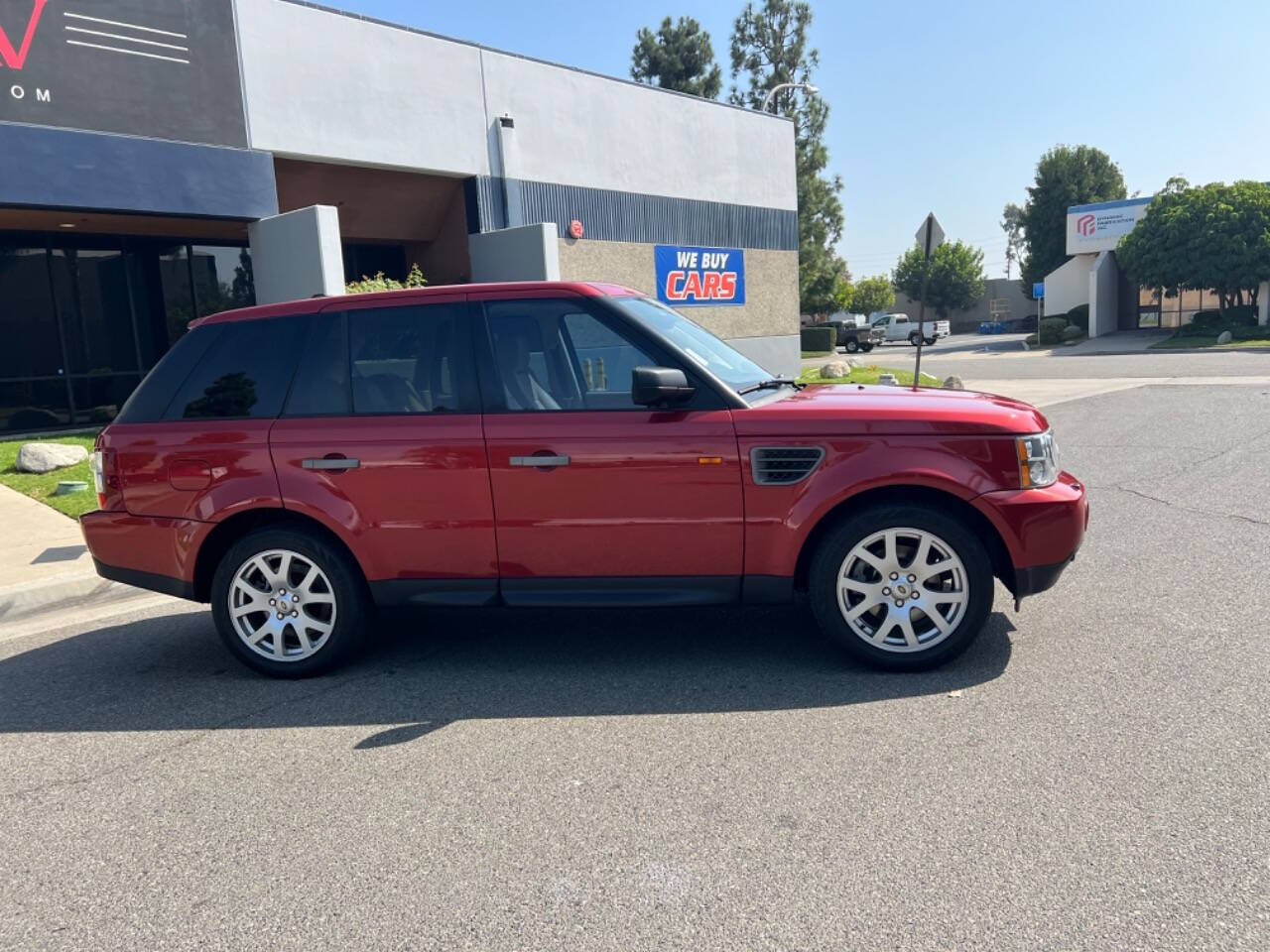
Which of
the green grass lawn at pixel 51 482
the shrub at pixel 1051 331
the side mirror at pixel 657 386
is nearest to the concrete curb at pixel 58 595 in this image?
the green grass lawn at pixel 51 482

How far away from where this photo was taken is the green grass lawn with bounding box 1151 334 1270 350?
34963 mm

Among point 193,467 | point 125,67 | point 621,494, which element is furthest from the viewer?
point 125,67

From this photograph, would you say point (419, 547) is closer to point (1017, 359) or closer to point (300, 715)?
point (300, 715)

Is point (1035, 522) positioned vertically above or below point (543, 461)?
below

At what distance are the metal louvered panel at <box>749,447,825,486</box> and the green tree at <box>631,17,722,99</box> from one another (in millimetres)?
44053

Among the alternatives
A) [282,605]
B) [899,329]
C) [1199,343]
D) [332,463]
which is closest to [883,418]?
[332,463]

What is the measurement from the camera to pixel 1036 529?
4.30 meters

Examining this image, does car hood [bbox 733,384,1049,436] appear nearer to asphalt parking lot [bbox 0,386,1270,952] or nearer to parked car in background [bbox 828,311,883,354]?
asphalt parking lot [bbox 0,386,1270,952]

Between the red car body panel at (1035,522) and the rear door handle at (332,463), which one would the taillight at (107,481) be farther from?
the red car body panel at (1035,522)

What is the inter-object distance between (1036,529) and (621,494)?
191 cm

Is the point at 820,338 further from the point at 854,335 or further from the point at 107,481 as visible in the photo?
the point at 107,481

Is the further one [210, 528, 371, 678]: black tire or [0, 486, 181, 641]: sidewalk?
[0, 486, 181, 641]: sidewalk

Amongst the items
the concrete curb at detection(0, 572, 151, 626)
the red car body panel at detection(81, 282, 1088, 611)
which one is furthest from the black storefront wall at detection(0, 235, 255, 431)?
the red car body panel at detection(81, 282, 1088, 611)

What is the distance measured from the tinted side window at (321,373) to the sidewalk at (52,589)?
2742mm
